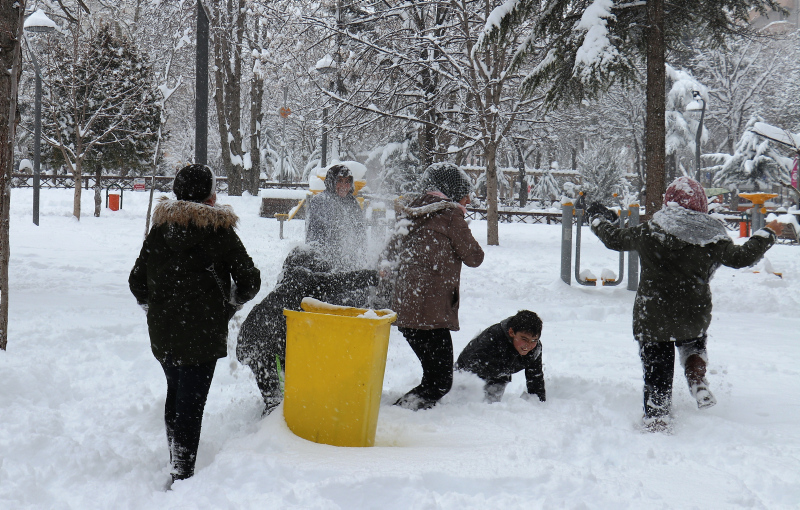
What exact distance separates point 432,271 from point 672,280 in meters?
1.36

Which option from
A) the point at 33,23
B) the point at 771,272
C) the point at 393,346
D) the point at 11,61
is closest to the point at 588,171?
the point at 771,272

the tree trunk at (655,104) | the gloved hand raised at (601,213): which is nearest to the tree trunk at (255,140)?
the tree trunk at (655,104)

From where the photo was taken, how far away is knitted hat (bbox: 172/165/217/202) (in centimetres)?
309

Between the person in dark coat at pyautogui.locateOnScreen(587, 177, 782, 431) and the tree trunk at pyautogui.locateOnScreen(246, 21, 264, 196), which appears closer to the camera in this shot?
the person in dark coat at pyautogui.locateOnScreen(587, 177, 782, 431)

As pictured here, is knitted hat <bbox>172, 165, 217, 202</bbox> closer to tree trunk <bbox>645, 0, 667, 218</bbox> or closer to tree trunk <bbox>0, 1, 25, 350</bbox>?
tree trunk <bbox>0, 1, 25, 350</bbox>

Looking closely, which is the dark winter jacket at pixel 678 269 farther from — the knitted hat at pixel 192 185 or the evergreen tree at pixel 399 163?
the evergreen tree at pixel 399 163

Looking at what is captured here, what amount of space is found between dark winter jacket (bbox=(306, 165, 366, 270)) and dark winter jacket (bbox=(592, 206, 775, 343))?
191 centimetres

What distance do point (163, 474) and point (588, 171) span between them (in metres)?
28.3

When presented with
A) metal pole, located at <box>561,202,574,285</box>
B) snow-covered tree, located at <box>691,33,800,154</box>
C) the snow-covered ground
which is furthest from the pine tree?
snow-covered tree, located at <box>691,33,800,154</box>

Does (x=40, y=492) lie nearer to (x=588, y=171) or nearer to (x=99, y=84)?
(x=99, y=84)

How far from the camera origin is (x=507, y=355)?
171 inches

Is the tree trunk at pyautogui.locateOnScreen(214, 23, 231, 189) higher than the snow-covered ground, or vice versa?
the tree trunk at pyautogui.locateOnScreen(214, 23, 231, 189)

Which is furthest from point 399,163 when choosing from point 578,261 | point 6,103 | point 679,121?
point 679,121

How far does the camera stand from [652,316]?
152 inches
